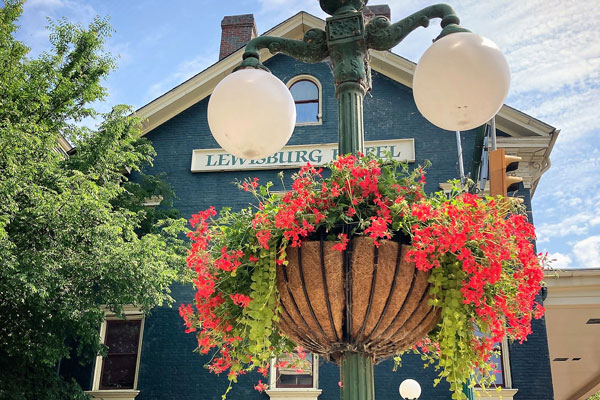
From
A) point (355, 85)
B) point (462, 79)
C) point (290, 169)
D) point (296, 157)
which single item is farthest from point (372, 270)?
point (296, 157)

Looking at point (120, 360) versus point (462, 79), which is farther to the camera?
point (120, 360)

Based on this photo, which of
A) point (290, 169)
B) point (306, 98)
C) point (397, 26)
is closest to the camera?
point (397, 26)

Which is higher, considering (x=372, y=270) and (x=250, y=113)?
(x=250, y=113)

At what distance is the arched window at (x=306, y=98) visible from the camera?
48.8 feet

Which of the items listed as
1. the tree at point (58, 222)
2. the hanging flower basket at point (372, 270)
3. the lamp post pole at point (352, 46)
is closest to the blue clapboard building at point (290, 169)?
the tree at point (58, 222)

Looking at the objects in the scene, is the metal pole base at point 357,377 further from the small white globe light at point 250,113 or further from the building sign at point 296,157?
the building sign at point 296,157

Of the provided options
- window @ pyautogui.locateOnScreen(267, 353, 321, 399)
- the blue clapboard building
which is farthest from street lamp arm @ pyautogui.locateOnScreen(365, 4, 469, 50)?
window @ pyautogui.locateOnScreen(267, 353, 321, 399)

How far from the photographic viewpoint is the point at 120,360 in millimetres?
13297

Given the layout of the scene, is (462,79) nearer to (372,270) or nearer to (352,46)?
(352,46)

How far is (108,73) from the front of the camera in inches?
454

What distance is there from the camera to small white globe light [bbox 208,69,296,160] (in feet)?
9.46

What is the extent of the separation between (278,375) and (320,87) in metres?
6.77

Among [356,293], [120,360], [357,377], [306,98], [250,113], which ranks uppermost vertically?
[306,98]

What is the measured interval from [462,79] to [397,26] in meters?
0.57
